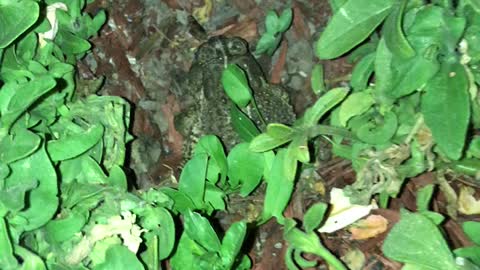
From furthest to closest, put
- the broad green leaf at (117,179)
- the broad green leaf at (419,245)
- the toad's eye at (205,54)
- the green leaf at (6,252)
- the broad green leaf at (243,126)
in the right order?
1. the toad's eye at (205,54)
2. the broad green leaf at (243,126)
3. the broad green leaf at (117,179)
4. the broad green leaf at (419,245)
5. the green leaf at (6,252)

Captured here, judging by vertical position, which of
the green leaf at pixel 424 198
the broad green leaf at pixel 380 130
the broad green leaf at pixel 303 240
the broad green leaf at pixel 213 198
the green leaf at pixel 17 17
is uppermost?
the green leaf at pixel 17 17

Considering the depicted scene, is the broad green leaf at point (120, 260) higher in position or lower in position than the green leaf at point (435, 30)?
lower

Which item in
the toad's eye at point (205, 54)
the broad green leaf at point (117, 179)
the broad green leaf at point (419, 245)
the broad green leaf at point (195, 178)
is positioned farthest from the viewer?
the toad's eye at point (205, 54)

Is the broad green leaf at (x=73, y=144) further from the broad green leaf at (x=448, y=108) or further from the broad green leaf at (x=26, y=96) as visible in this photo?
the broad green leaf at (x=448, y=108)

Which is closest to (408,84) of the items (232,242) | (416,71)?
(416,71)

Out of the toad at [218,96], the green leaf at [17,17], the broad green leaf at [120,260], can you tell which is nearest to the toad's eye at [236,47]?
the toad at [218,96]

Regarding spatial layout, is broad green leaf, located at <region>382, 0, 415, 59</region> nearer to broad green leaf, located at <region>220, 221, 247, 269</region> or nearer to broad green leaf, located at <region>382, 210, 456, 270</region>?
broad green leaf, located at <region>382, 210, 456, 270</region>

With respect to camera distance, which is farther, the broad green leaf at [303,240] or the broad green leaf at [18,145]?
the broad green leaf at [303,240]
